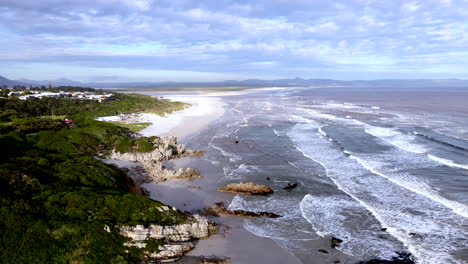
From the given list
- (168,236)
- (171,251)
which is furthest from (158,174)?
(171,251)

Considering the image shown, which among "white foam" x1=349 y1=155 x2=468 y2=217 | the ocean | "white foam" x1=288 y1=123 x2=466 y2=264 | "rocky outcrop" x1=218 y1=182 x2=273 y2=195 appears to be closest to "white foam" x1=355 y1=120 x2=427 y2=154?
the ocean

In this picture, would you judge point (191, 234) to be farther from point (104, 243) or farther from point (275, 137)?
point (275, 137)

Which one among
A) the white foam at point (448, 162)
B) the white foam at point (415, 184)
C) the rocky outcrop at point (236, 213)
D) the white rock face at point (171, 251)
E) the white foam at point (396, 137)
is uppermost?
the white foam at point (396, 137)

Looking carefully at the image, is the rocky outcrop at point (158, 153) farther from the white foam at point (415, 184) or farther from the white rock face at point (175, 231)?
the white foam at point (415, 184)

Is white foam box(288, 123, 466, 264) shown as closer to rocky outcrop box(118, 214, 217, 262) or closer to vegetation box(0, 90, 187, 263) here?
rocky outcrop box(118, 214, 217, 262)

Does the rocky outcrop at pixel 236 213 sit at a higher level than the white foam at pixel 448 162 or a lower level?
lower

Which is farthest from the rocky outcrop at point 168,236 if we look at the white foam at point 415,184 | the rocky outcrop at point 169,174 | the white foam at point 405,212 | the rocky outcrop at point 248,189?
the white foam at point 415,184
